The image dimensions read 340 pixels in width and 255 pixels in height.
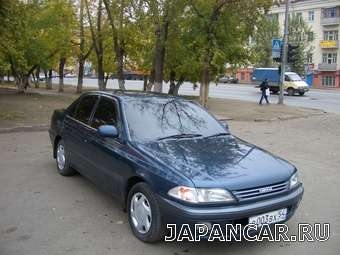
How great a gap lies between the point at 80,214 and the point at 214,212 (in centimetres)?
199

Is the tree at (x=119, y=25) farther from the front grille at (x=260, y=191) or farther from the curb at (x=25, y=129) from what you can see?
the front grille at (x=260, y=191)

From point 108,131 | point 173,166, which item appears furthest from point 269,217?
point 108,131

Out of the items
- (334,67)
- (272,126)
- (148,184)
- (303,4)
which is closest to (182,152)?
(148,184)

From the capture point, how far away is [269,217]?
15.2 feet

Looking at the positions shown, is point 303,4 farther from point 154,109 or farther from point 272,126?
point 154,109

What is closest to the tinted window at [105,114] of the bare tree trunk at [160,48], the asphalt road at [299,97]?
the bare tree trunk at [160,48]

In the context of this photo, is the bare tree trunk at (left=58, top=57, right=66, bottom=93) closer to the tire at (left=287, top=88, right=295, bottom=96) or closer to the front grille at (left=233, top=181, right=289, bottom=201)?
the tire at (left=287, top=88, right=295, bottom=96)

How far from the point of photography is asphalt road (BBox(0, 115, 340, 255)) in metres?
4.73

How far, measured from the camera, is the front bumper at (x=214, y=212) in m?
4.33

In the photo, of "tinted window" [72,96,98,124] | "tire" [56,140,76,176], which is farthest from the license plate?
"tire" [56,140,76,176]

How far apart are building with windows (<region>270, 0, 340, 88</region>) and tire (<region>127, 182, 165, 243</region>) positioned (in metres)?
65.8

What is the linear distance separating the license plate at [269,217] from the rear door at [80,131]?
2580mm

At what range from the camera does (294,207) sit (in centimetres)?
498

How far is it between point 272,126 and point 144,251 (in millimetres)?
12076
